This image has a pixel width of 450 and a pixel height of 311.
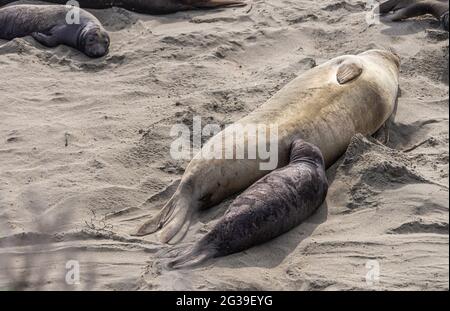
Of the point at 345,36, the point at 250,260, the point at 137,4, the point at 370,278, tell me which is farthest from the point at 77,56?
the point at 370,278

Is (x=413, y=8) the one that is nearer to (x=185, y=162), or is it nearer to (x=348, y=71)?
(x=348, y=71)

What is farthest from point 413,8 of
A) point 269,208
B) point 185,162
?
point 269,208

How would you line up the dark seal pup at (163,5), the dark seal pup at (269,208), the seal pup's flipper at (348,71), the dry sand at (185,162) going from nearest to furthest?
the dry sand at (185,162)
the dark seal pup at (269,208)
the seal pup's flipper at (348,71)
the dark seal pup at (163,5)

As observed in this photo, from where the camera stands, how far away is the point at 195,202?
15.3 ft

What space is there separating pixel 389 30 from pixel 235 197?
311cm

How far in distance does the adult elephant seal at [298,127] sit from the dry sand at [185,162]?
0.12 meters

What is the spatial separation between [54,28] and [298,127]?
13.0 feet

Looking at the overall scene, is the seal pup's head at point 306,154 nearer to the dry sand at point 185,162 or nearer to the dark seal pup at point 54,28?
the dry sand at point 185,162

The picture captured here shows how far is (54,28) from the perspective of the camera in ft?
26.4

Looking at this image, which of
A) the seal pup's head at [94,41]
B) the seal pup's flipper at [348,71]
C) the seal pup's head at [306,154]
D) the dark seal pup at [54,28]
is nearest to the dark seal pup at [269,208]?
the seal pup's head at [306,154]

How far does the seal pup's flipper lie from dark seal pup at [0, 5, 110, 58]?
2780 mm

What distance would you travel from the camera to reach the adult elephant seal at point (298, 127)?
4605mm

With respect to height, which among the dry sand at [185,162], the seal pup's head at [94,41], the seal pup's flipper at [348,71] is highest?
the seal pup's flipper at [348,71]
